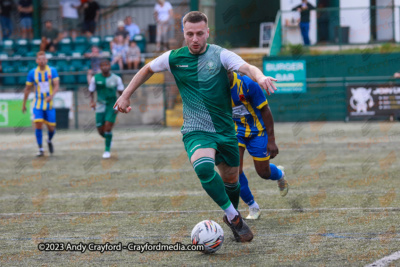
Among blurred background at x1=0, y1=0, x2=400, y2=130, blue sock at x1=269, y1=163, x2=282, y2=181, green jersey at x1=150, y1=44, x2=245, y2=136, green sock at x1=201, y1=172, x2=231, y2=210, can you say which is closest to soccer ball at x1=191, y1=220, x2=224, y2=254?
green sock at x1=201, y1=172, x2=231, y2=210

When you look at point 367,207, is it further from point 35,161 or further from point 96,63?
point 96,63

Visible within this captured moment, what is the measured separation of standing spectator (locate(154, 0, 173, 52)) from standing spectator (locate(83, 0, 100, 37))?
10.1 ft

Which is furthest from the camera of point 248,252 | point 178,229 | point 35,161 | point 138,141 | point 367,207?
point 138,141

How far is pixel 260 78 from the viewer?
5336 mm

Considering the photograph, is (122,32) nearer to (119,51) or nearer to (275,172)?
(119,51)

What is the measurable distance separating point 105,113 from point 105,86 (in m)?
0.62

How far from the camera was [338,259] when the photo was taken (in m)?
5.27

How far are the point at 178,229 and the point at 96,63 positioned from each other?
1912 cm

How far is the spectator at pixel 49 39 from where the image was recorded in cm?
Result: 2598

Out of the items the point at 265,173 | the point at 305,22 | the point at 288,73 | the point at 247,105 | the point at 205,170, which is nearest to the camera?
the point at 205,170

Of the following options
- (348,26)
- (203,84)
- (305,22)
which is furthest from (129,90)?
(348,26)

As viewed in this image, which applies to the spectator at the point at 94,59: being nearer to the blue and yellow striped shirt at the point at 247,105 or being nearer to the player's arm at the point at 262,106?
the blue and yellow striped shirt at the point at 247,105

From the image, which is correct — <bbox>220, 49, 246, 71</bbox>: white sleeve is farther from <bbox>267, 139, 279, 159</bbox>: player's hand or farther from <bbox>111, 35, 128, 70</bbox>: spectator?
<bbox>111, 35, 128, 70</bbox>: spectator

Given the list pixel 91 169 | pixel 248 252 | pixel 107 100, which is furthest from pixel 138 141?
pixel 248 252
